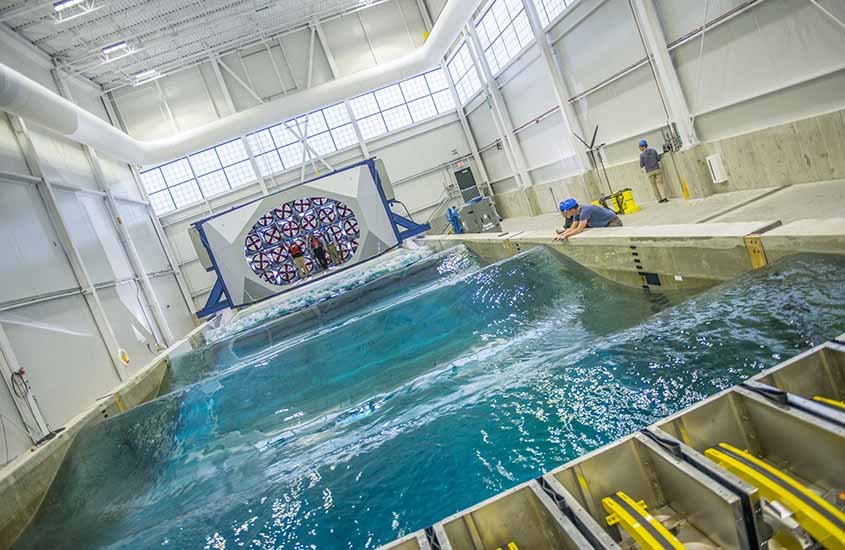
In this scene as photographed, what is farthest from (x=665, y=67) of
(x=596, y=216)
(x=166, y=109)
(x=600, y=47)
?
(x=166, y=109)

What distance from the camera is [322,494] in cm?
327

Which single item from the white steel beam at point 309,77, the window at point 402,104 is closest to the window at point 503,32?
the window at point 402,104

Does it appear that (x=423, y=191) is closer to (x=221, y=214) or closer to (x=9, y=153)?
(x=221, y=214)

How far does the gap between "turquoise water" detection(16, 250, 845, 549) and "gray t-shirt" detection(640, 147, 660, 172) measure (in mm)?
4147

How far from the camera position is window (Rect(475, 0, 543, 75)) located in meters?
13.0

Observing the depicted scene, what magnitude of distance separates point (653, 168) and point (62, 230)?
1120 centimetres

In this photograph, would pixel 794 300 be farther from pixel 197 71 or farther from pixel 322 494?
pixel 197 71

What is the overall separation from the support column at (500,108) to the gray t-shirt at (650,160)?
677 centimetres

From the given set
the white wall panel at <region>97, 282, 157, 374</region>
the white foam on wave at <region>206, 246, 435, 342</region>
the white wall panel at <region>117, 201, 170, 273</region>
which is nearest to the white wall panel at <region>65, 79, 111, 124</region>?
the white wall panel at <region>117, 201, 170, 273</region>

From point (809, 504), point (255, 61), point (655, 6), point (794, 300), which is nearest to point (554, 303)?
point (794, 300)

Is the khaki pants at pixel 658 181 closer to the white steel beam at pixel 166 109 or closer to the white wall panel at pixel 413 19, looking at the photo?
the white wall panel at pixel 413 19

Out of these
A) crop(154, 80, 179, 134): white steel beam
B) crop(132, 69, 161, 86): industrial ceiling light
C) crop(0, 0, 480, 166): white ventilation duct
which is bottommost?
crop(0, 0, 480, 166): white ventilation duct

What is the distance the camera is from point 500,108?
15852 mm

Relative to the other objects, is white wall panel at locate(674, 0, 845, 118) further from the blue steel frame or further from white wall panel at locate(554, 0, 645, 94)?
the blue steel frame
